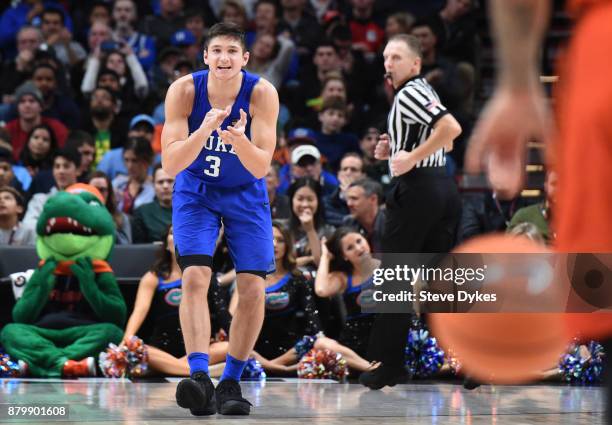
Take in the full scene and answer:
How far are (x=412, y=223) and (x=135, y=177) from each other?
3819mm

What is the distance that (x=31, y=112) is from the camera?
961 centimetres

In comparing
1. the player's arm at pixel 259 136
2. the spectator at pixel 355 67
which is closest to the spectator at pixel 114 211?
the player's arm at pixel 259 136

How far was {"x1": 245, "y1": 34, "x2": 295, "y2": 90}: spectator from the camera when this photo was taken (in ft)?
35.6

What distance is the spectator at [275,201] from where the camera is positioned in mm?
8156

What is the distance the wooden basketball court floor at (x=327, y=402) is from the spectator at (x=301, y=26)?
580 centimetres

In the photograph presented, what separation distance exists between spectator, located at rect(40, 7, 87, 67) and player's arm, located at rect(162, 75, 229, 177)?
676 centimetres

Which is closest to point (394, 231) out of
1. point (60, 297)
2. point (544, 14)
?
point (60, 297)

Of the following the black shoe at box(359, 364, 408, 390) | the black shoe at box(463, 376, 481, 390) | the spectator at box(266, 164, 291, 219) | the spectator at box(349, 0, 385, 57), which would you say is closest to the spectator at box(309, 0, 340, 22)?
the spectator at box(349, 0, 385, 57)

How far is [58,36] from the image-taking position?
11281mm

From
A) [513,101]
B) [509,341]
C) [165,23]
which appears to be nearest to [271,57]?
[165,23]

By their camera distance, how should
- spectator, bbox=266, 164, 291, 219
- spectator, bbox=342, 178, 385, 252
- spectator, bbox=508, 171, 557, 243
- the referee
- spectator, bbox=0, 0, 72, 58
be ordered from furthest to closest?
spectator, bbox=0, 0, 72, 58 < spectator, bbox=266, 164, 291, 219 < spectator, bbox=342, 178, 385, 252 < spectator, bbox=508, 171, 557, 243 < the referee

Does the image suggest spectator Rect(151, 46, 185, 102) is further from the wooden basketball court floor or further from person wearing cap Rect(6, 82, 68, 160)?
the wooden basketball court floor

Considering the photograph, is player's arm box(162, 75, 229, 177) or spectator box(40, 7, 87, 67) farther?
spectator box(40, 7, 87, 67)

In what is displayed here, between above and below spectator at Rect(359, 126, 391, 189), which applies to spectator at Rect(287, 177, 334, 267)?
below
